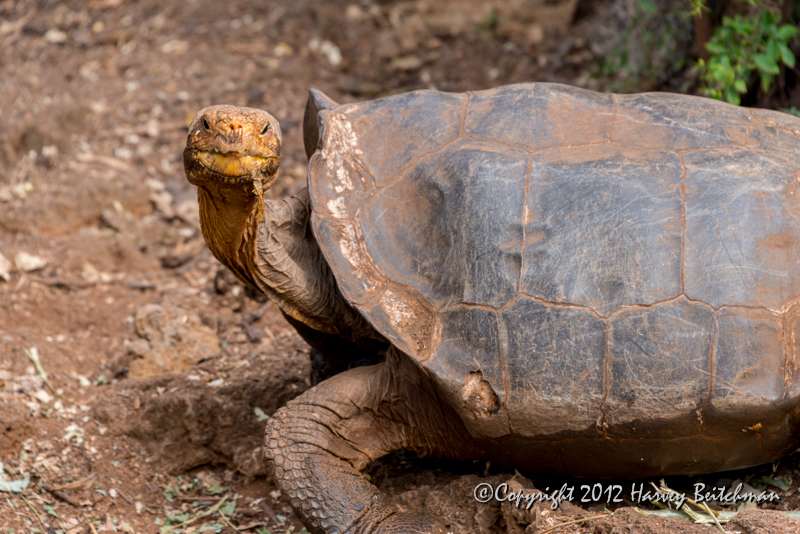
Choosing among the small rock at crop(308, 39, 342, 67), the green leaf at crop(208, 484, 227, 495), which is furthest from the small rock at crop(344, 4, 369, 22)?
the green leaf at crop(208, 484, 227, 495)

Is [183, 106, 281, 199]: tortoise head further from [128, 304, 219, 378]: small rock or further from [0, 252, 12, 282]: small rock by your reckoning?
[0, 252, 12, 282]: small rock

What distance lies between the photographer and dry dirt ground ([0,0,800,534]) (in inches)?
123

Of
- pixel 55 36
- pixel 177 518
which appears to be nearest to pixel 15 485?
pixel 177 518

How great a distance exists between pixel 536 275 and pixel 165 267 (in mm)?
3198

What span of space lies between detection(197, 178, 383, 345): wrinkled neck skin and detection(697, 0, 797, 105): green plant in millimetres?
2493

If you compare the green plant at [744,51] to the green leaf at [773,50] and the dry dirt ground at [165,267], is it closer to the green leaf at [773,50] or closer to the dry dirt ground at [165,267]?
the green leaf at [773,50]

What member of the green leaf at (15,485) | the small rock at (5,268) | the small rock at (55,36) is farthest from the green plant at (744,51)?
the small rock at (55,36)

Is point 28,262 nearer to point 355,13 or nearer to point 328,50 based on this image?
point 328,50

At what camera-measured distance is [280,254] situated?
291cm

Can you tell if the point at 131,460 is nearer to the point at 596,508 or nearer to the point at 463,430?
the point at 463,430

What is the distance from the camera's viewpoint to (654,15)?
5.91m

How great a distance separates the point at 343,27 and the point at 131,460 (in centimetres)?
525

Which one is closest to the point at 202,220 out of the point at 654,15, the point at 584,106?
the point at 584,106

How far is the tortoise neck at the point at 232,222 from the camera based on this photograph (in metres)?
2.55
